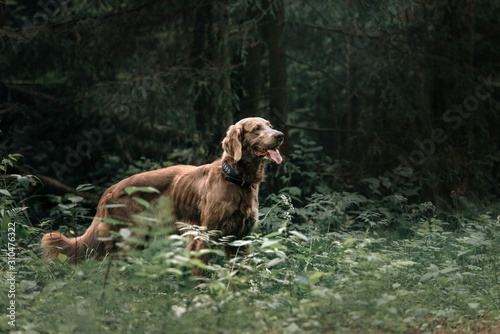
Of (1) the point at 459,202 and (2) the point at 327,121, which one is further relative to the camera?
(2) the point at 327,121

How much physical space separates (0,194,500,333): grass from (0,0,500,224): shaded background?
3.36 m

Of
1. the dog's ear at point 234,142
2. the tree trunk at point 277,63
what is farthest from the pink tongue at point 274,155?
the tree trunk at point 277,63

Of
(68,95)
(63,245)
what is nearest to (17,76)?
(68,95)

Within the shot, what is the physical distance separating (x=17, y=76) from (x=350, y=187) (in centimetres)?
613

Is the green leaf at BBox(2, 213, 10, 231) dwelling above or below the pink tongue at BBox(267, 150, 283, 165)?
below

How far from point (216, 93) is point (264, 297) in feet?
15.2

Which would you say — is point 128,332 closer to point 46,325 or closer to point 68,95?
point 46,325

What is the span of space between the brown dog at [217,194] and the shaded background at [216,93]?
8.16 feet

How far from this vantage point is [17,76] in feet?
27.6

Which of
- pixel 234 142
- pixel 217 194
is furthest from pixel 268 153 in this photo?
pixel 217 194

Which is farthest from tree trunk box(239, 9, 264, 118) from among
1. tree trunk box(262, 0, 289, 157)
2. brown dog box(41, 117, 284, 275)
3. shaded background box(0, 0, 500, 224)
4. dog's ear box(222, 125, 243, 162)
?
dog's ear box(222, 125, 243, 162)

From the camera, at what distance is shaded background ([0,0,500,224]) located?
7.87m

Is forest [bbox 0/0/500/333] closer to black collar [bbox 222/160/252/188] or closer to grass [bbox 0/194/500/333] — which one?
black collar [bbox 222/160/252/188]

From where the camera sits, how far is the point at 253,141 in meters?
5.04
